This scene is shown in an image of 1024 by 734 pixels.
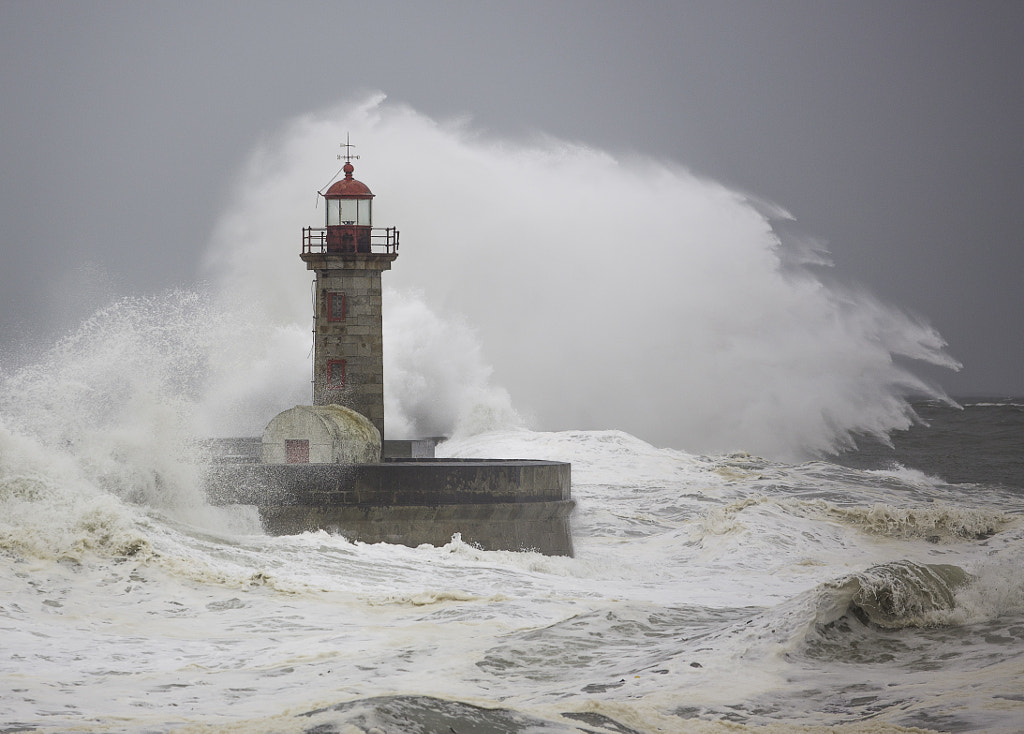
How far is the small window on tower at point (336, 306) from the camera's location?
43.4 feet

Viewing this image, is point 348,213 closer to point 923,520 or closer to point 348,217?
point 348,217

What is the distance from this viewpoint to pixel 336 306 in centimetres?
1324

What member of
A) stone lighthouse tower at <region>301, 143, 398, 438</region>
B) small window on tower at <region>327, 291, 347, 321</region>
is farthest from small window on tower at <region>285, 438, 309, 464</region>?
small window on tower at <region>327, 291, 347, 321</region>

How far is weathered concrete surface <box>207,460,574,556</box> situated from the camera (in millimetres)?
11039

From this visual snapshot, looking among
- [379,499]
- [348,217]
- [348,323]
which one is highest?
[348,217]

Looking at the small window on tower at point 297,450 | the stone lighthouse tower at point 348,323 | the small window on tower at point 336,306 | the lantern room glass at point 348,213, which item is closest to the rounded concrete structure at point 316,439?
the small window on tower at point 297,450

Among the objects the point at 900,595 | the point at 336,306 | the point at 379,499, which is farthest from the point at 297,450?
the point at 900,595

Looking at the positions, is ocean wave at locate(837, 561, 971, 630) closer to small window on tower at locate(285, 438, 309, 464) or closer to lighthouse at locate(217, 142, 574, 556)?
lighthouse at locate(217, 142, 574, 556)

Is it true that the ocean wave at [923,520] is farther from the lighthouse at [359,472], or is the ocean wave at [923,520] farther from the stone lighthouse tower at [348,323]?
the stone lighthouse tower at [348,323]

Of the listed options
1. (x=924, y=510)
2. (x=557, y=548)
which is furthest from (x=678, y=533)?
(x=924, y=510)

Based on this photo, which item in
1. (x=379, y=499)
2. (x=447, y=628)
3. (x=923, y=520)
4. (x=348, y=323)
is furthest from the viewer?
(x=923, y=520)

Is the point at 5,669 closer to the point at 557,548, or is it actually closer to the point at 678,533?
the point at 557,548

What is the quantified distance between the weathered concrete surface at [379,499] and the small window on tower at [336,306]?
8.53 ft

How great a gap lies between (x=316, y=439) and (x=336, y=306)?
5.88 feet
